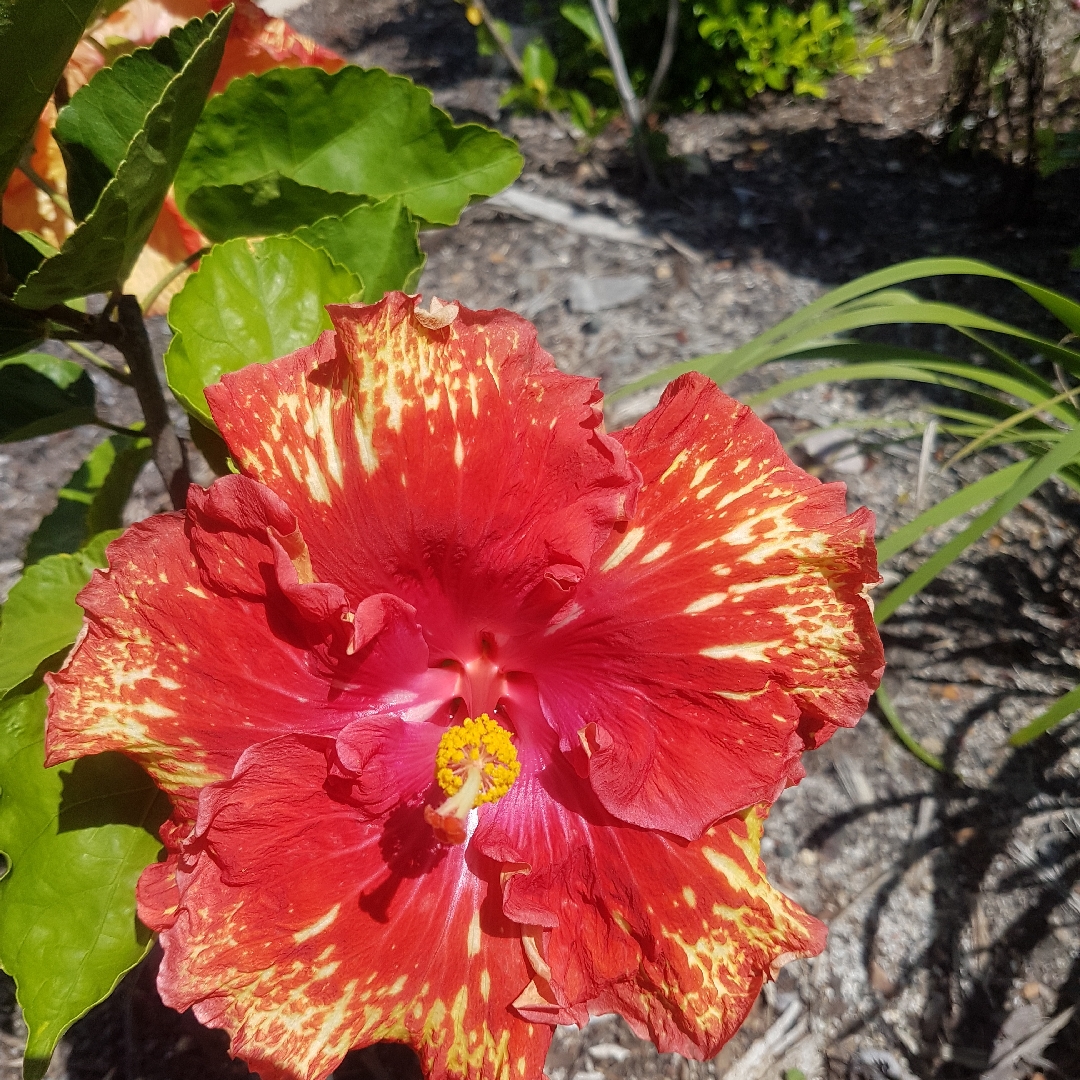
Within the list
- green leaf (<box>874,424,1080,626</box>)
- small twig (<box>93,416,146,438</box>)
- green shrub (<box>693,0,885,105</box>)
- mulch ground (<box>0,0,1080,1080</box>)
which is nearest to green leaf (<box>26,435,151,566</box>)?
small twig (<box>93,416,146,438</box>)

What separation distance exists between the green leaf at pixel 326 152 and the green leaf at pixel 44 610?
392 mm

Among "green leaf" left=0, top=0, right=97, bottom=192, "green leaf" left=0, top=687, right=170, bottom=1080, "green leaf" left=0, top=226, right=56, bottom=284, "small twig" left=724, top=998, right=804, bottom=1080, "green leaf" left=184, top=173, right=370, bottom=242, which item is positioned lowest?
"small twig" left=724, top=998, right=804, bottom=1080

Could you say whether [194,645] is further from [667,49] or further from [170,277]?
[667,49]

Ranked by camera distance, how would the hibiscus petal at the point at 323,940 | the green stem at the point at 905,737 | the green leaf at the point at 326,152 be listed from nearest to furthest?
the hibiscus petal at the point at 323,940, the green leaf at the point at 326,152, the green stem at the point at 905,737

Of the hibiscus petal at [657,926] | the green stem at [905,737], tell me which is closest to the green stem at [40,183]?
the hibiscus petal at [657,926]

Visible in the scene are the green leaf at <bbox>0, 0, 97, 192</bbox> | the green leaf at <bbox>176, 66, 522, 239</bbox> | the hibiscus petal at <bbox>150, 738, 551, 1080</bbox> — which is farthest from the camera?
the green leaf at <bbox>176, 66, 522, 239</bbox>

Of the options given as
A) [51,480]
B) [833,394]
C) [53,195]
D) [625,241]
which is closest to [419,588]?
[53,195]

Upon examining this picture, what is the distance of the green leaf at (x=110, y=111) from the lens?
2.27ft

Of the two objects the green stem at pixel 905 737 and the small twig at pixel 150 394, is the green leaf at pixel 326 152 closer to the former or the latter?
the small twig at pixel 150 394

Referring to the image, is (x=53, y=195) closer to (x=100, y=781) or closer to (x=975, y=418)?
(x=100, y=781)

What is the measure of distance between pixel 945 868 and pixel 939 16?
3.08 m

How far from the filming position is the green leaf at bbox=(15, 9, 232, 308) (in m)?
0.61

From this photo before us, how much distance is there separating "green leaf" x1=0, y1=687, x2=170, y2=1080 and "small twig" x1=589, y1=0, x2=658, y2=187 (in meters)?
2.32

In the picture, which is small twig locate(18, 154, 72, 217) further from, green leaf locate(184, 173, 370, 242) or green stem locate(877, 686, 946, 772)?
green stem locate(877, 686, 946, 772)
